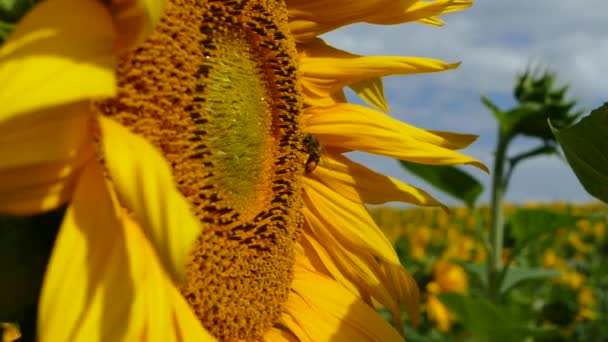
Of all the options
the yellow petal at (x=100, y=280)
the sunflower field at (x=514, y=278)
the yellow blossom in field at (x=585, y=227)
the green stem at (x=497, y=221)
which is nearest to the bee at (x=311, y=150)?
the sunflower field at (x=514, y=278)

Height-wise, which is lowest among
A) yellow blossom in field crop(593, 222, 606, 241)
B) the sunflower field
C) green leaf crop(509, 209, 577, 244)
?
yellow blossom in field crop(593, 222, 606, 241)

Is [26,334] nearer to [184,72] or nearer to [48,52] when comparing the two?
[48,52]

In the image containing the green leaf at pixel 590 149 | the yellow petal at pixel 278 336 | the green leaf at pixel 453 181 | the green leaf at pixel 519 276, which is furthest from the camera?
the green leaf at pixel 519 276

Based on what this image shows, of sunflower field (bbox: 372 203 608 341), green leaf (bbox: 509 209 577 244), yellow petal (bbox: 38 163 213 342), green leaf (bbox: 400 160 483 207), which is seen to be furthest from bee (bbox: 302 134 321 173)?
green leaf (bbox: 509 209 577 244)

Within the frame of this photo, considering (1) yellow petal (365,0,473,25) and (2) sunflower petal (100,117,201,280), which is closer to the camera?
(2) sunflower petal (100,117,201,280)

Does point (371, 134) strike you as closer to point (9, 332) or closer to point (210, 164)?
point (210, 164)

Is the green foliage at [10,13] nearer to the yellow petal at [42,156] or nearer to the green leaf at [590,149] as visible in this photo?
the yellow petal at [42,156]

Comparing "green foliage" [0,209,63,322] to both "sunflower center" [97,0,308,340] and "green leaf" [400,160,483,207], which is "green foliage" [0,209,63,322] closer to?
"sunflower center" [97,0,308,340]

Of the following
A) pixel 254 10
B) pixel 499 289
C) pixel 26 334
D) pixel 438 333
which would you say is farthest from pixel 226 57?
pixel 438 333
